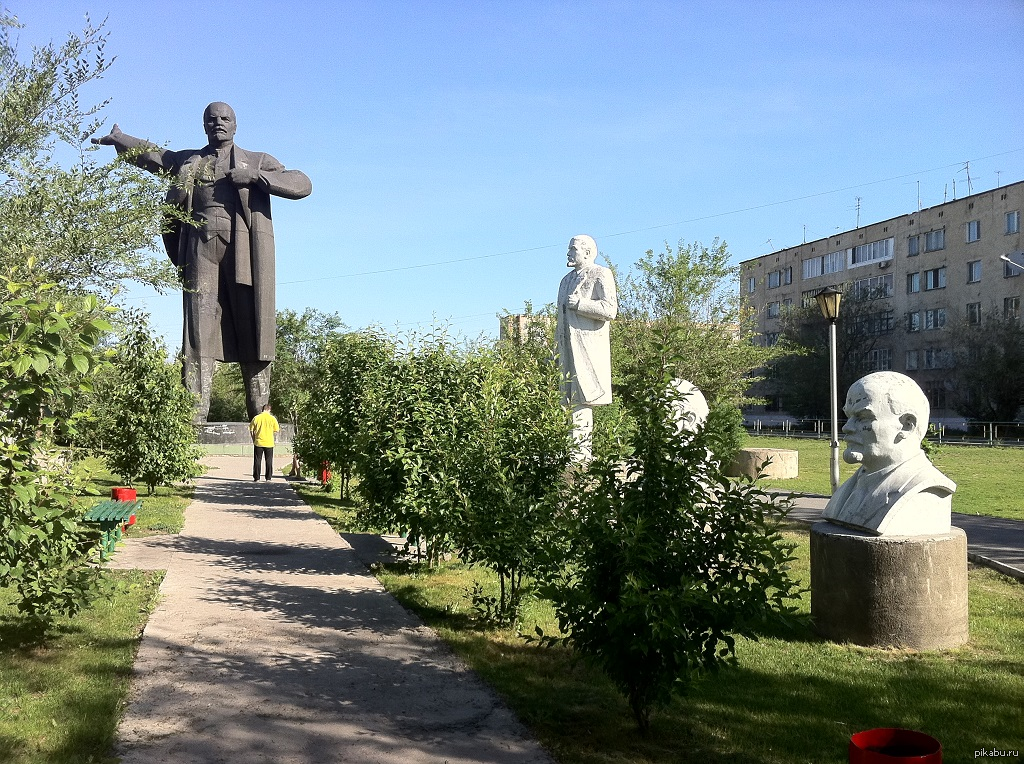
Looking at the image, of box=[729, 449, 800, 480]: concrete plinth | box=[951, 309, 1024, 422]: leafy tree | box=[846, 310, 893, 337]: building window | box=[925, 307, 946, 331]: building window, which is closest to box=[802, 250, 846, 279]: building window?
box=[846, 310, 893, 337]: building window

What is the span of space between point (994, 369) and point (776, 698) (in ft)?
125

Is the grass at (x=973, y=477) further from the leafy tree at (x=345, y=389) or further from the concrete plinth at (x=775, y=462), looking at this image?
the leafy tree at (x=345, y=389)

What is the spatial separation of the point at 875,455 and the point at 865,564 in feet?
2.22

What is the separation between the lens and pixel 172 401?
504 inches

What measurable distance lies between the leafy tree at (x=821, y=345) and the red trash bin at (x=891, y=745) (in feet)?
142

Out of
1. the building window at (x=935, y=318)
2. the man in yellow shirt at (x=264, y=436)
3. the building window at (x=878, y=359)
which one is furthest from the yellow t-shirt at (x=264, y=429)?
the building window at (x=935, y=318)

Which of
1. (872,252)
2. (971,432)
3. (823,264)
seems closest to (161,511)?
(971,432)

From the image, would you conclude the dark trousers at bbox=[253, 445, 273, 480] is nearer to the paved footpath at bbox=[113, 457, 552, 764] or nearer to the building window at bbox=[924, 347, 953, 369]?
the paved footpath at bbox=[113, 457, 552, 764]

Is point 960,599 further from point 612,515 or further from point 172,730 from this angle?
point 172,730

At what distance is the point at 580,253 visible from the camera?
11008mm

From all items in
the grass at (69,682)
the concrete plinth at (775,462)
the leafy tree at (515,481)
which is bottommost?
the grass at (69,682)

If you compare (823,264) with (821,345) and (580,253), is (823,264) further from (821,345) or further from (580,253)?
(580,253)

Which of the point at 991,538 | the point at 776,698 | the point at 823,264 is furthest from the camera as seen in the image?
the point at 823,264

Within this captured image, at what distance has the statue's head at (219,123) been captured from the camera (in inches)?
775
